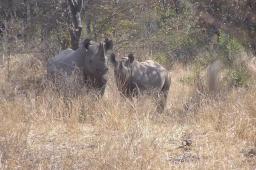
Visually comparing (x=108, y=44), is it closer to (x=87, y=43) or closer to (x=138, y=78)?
(x=87, y=43)

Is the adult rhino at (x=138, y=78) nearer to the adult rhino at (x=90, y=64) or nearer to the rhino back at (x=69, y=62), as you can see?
the adult rhino at (x=90, y=64)

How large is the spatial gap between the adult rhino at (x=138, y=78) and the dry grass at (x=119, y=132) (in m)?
0.19

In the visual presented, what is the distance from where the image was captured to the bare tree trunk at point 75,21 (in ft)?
37.1

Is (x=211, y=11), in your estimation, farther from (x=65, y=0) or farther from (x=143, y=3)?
(x=65, y=0)

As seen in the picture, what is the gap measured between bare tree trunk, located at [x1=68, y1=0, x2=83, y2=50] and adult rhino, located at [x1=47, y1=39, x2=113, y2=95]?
292cm

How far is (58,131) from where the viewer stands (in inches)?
247

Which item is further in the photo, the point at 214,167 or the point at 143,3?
the point at 143,3

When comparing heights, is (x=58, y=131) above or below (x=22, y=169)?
below

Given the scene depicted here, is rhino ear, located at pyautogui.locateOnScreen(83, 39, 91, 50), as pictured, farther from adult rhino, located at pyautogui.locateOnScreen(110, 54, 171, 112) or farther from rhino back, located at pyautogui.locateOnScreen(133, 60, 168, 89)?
rhino back, located at pyautogui.locateOnScreen(133, 60, 168, 89)

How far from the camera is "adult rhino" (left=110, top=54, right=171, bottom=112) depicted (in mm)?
8047

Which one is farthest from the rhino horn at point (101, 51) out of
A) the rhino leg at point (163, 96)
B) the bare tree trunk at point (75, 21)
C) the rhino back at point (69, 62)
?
the bare tree trunk at point (75, 21)

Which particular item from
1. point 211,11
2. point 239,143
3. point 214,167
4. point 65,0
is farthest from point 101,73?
point 211,11

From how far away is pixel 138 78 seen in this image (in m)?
8.32

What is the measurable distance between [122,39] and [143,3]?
43.8 inches
